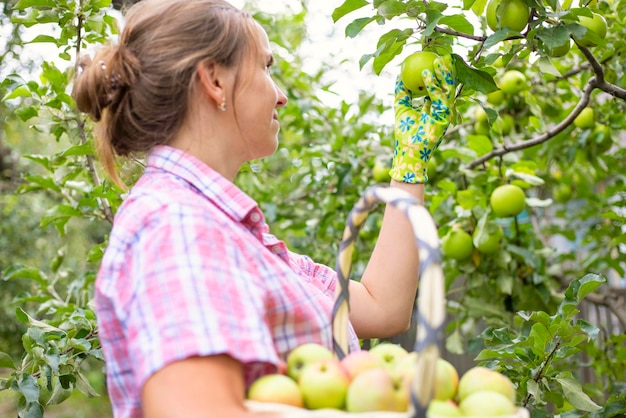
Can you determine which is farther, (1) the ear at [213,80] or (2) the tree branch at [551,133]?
(2) the tree branch at [551,133]

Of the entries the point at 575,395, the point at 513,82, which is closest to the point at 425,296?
the point at 575,395

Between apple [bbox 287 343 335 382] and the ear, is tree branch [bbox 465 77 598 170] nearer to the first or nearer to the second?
the ear

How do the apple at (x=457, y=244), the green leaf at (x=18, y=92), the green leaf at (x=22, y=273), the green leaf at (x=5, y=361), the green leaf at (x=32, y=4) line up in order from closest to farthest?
the green leaf at (x=5, y=361) < the green leaf at (x=32, y=4) < the green leaf at (x=18, y=92) < the green leaf at (x=22, y=273) < the apple at (x=457, y=244)

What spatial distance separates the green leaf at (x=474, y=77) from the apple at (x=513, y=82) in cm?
104

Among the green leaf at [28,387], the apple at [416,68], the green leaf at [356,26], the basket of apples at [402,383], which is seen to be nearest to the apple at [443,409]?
the basket of apples at [402,383]

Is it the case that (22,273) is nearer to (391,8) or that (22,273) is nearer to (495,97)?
(391,8)

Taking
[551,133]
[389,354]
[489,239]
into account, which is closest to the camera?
[389,354]

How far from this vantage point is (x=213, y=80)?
1.15 m

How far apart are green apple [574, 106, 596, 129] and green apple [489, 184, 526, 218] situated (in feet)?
1.64

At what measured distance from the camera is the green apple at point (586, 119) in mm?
2559

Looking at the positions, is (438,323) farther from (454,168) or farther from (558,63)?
(558,63)

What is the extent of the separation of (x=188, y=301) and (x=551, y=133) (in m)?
1.45

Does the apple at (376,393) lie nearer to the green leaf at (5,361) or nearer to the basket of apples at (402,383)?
the basket of apples at (402,383)

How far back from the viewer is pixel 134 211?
3.27 feet
